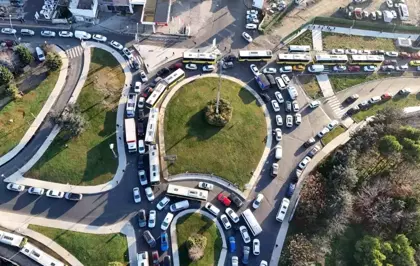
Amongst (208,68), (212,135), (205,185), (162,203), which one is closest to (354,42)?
(208,68)

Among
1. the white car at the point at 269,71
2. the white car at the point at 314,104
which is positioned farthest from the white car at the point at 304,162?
the white car at the point at 269,71

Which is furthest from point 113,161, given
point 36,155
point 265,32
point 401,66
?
point 401,66

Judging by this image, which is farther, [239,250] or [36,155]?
[36,155]

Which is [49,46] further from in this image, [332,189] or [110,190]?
[332,189]

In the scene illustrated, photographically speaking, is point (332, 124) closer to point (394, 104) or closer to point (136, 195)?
point (394, 104)

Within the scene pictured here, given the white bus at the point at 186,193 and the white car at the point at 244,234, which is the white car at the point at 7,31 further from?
the white car at the point at 244,234
